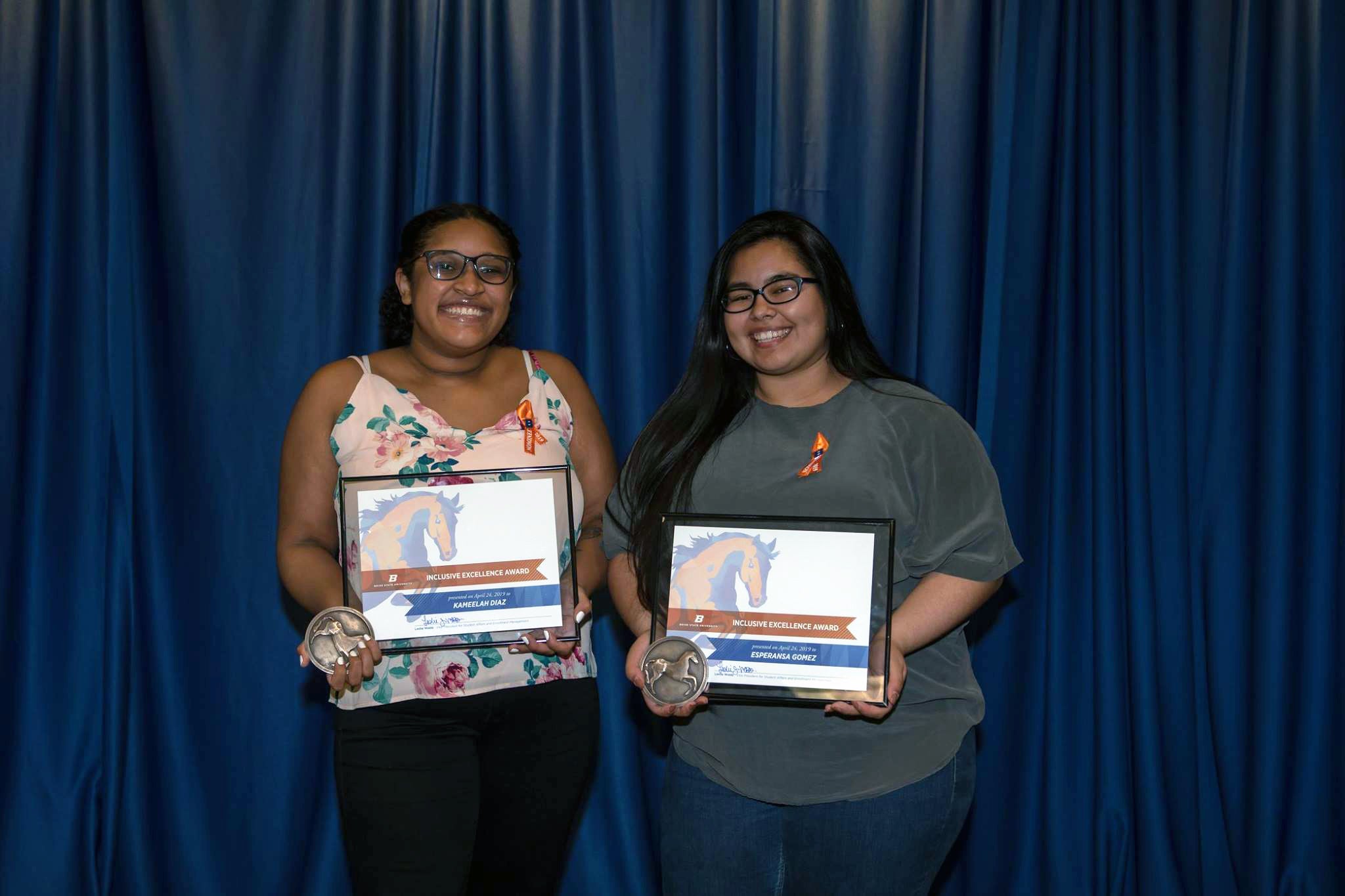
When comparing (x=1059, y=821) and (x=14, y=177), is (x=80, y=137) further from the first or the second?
(x=1059, y=821)

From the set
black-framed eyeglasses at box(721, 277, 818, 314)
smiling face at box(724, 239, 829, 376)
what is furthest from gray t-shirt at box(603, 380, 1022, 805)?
black-framed eyeglasses at box(721, 277, 818, 314)

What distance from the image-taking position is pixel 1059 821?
301 cm

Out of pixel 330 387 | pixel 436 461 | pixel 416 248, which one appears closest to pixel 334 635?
pixel 436 461

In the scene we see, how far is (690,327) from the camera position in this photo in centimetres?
319

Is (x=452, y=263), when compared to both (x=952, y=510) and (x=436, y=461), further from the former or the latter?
(x=952, y=510)

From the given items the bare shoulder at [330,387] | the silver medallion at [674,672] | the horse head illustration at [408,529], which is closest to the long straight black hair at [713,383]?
the silver medallion at [674,672]

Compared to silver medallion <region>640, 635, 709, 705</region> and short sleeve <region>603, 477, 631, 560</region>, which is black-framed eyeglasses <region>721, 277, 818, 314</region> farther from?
silver medallion <region>640, 635, 709, 705</region>

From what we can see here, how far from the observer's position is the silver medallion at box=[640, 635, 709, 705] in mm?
1699

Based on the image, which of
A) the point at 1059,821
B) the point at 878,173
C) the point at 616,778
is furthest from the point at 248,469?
the point at 1059,821

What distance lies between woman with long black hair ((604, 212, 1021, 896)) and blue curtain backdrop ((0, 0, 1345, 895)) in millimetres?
1243

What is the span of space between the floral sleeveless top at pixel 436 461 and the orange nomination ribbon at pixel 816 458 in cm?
49

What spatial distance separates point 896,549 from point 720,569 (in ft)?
1.04

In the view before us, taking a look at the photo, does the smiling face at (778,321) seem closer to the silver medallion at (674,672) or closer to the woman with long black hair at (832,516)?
the woman with long black hair at (832,516)

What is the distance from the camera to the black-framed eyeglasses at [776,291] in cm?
186
